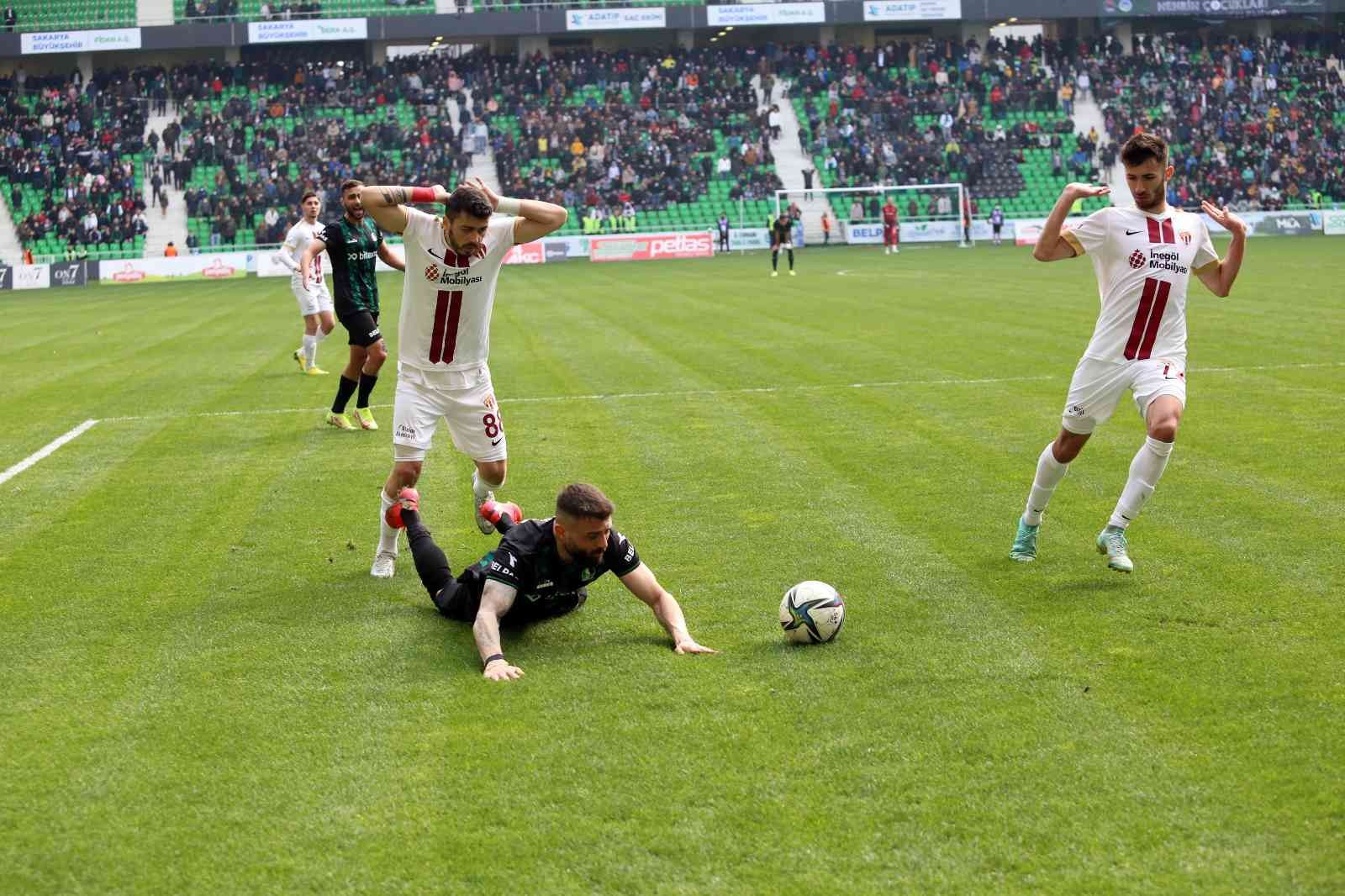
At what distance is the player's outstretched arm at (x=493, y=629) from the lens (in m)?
6.16

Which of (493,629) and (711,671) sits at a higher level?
(493,629)

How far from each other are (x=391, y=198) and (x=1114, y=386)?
3.91 metres

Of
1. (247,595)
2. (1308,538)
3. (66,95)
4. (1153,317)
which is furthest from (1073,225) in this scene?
(66,95)

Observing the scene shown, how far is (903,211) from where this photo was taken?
54.9 meters

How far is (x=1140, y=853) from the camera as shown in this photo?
429 centimetres

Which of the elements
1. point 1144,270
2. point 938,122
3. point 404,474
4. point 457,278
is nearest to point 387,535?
point 404,474

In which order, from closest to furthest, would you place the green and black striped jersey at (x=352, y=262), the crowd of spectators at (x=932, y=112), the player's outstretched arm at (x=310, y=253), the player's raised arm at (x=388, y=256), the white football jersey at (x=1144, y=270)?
the white football jersey at (x=1144, y=270) → the player's raised arm at (x=388, y=256) → the green and black striped jersey at (x=352, y=262) → the player's outstretched arm at (x=310, y=253) → the crowd of spectators at (x=932, y=112)

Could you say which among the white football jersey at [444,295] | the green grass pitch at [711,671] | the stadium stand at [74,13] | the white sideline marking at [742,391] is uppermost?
the stadium stand at [74,13]

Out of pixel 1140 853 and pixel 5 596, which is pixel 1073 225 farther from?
pixel 5 596

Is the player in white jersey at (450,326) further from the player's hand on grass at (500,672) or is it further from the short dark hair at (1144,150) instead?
the short dark hair at (1144,150)

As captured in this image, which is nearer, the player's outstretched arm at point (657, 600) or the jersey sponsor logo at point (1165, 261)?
the player's outstretched arm at point (657, 600)

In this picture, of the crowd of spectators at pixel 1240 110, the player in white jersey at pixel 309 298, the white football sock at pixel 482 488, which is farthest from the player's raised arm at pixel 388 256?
the crowd of spectators at pixel 1240 110

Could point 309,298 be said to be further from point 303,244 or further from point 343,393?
point 343,393

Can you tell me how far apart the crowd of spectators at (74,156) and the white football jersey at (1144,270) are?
48.4 metres
